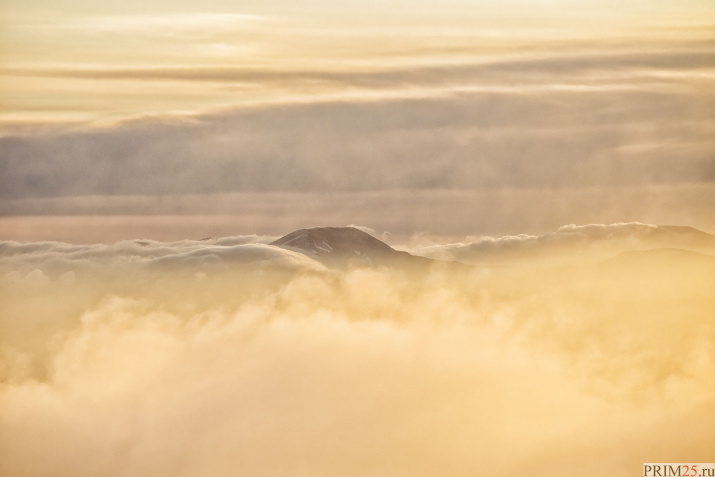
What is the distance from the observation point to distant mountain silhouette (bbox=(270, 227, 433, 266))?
70.5ft

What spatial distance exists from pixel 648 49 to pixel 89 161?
16150 mm

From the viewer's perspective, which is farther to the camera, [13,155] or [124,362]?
[124,362]

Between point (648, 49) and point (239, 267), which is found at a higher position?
point (648, 49)

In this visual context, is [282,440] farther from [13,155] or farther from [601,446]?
[13,155]

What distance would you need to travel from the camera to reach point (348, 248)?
21500mm

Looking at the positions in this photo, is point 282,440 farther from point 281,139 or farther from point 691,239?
point 691,239

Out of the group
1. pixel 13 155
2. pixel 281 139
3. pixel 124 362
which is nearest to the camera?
pixel 13 155

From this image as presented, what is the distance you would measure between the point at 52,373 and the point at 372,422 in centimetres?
1038

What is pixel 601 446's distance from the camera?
22.3 metres

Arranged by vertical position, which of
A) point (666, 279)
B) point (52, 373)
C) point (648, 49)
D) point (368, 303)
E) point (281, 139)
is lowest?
point (52, 373)

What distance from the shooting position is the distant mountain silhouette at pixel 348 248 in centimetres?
2150

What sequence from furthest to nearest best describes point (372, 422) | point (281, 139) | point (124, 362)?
point (372, 422), point (124, 362), point (281, 139)

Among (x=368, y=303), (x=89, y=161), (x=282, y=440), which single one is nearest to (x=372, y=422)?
(x=282, y=440)

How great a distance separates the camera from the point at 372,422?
86.3 feet
